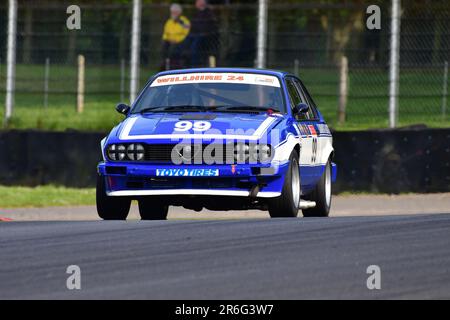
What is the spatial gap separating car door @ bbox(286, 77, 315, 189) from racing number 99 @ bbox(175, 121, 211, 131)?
3.73 ft

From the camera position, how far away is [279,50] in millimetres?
21594

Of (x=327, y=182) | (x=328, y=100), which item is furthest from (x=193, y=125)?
(x=328, y=100)

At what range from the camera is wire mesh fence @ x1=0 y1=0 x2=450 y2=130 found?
20.8 m

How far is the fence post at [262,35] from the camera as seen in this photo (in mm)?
20266

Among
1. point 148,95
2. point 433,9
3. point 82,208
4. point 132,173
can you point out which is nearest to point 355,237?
point 132,173

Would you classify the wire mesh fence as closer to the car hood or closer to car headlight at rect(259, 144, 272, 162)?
the car hood

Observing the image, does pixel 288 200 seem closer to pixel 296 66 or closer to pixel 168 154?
pixel 168 154

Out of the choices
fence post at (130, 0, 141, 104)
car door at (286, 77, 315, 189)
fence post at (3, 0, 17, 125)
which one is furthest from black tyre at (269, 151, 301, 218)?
fence post at (3, 0, 17, 125)

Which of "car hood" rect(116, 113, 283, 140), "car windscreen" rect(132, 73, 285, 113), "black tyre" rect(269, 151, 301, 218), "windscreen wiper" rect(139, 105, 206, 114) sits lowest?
"black tyre" rect(269, 151, 301, 218)

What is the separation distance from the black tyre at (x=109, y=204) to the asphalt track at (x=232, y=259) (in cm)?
182

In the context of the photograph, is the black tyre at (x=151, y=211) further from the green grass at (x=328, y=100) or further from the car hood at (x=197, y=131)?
the green grass at (x=328, y=100)

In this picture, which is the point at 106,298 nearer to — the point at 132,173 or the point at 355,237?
the point at 355,237

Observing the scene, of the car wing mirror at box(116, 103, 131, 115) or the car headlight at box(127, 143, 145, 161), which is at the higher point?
the car wing mirror at box(116, 103, 131, 115)
